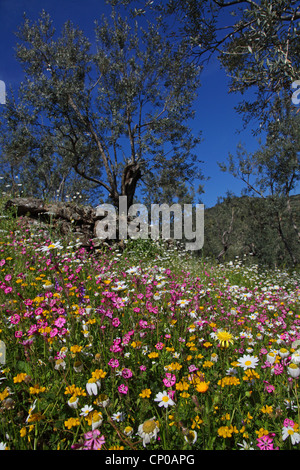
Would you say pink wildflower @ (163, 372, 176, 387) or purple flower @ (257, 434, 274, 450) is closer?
purple flower @ (257, 434, 274, 450)

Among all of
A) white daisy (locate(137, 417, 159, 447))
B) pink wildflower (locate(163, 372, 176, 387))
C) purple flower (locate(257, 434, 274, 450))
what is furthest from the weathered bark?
purple flower (locate(257, 434, 274, 450))

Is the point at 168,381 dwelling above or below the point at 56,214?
below

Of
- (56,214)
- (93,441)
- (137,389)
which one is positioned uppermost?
(56,214)

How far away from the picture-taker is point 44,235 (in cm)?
802

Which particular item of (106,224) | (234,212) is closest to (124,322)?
(106,224)

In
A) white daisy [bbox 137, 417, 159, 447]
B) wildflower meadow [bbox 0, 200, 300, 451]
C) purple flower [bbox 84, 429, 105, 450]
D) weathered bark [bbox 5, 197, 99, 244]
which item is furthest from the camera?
weathered bark [bbox 5, 197, 99, 244]

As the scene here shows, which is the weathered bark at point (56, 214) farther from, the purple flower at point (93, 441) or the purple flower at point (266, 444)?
the purple flower at point (266, 444)

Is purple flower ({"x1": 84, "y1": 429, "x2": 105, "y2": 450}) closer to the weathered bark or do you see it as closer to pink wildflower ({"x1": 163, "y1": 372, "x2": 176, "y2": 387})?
pink wildflower ({"x1": 163, "y1": 372, "x2": 176, "y2": 387})

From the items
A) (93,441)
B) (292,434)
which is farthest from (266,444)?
(93,441)

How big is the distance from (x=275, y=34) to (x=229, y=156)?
661 inches

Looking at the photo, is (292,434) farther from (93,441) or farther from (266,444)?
(93,441)

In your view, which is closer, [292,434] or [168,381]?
[292,434]

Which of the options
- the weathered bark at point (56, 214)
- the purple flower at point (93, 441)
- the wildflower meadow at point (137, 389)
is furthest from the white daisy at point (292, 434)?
the weathered bark at point (56, 214)
